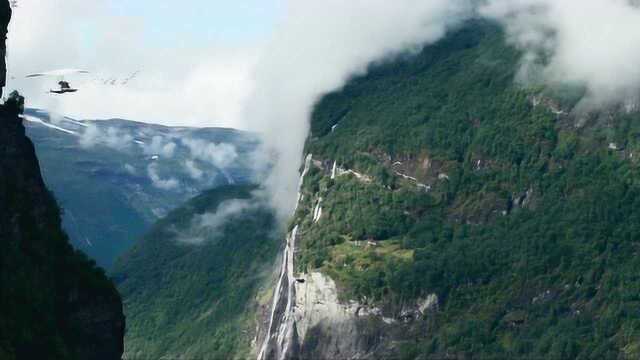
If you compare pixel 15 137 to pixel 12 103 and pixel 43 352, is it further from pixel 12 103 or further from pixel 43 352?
pixel 43 352

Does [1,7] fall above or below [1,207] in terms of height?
above

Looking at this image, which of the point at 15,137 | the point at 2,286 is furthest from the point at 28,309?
the point at 15,137

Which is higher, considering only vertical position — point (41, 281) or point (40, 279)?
point (40, 279)

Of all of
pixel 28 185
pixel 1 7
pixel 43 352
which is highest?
pixel 1 7

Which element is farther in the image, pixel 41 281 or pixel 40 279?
pixel 40 279
